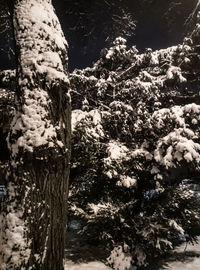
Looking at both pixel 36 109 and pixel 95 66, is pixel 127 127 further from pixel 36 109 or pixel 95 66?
pixel 36 109

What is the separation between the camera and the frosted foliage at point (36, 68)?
226 centimetres

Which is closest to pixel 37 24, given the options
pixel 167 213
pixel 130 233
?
pixel 130 233

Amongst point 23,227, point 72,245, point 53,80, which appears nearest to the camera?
point 23,227

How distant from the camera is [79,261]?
664 centimetres

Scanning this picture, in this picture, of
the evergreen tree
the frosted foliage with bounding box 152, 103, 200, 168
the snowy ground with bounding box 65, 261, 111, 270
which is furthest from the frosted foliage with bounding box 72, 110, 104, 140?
the snowy ground with bounding box 65, 261, 111, 270

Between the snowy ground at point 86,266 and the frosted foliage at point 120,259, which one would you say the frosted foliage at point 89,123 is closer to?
the frosted foliage at point 120,259

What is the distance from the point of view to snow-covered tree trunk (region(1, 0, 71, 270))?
2.18 m

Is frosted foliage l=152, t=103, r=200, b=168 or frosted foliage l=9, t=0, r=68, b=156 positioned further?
frosted foliage l=152, t=103, r=200, b=168

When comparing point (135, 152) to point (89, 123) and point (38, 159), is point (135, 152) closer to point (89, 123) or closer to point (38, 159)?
point (89, 123)

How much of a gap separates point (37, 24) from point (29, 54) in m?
0.29

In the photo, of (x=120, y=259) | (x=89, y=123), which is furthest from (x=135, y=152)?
(x=120, y=259)

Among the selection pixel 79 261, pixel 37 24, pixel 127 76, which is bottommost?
pixel 79 261

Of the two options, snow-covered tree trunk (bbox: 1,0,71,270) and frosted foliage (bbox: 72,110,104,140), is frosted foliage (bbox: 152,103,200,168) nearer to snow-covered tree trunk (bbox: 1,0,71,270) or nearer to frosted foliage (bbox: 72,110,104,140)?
frosted foliage (bbox: 72,110,104,140)

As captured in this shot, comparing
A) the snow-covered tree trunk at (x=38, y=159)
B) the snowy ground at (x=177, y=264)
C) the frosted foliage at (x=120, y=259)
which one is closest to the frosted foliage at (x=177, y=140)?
the frosted foliage at (x=120, y=259)
